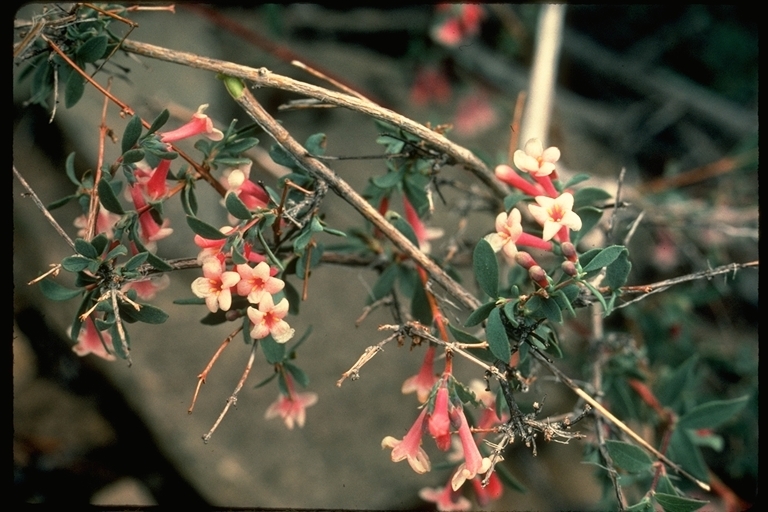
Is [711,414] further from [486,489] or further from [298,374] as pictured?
[298,374]

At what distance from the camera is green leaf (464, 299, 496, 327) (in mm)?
1216

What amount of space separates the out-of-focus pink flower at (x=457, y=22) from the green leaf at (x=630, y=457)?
78.0 inches

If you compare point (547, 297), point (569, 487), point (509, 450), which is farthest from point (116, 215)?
point (569, 487)

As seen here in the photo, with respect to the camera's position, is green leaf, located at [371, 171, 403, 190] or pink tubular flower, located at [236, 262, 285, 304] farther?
green leaf, located at [371, 171, 403, 190]

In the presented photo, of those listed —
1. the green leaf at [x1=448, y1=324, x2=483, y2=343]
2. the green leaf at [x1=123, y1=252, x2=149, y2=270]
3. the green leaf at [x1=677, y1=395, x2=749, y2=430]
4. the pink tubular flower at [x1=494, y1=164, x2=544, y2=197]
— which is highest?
the pink tubular flower at [x1=494, y1=164, x2=544, y2=197]

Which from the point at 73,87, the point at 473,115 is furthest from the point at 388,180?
the point at 473,115

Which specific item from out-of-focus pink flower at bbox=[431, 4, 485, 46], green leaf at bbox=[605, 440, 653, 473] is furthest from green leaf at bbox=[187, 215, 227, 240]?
out-of-focus pink flower at bbox=[431, 4, 485, 46]

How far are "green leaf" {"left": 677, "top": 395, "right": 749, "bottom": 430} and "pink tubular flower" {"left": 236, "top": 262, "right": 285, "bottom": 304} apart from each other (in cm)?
118

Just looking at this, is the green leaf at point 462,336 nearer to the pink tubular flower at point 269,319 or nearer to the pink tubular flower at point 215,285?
the pink tubular flower at point 269,319

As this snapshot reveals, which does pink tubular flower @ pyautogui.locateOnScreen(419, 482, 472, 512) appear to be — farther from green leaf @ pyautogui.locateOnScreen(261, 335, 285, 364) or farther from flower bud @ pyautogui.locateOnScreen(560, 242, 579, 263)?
flower bud @ pyautogui.locateOnScreen(560, 242, 579, 263)

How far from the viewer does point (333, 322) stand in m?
2.78

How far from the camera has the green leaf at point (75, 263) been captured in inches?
45.5

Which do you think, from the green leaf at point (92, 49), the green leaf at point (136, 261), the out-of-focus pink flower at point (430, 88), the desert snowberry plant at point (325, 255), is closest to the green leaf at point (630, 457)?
the desert snowberry plant at point (325, 255)
